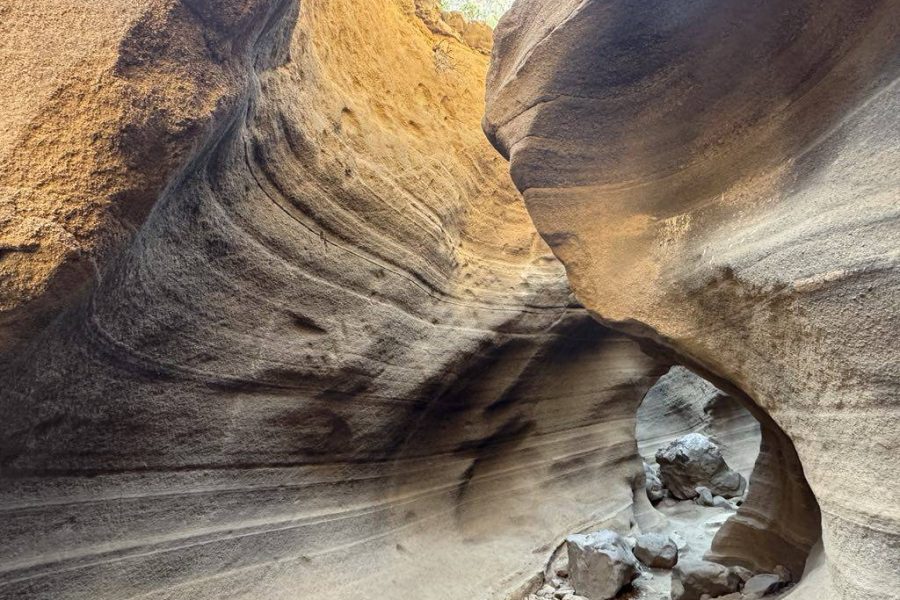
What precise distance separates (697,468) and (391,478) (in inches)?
149

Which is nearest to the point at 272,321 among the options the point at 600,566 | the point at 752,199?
the point at 752,199

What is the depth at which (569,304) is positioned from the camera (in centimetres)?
493

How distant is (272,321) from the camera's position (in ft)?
10.1

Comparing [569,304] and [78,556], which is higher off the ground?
[569,304]

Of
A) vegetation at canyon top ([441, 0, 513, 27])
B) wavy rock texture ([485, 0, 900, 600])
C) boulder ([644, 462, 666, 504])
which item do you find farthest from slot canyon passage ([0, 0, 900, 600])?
vegetation at canyon top ([441, 0, 513, 27])

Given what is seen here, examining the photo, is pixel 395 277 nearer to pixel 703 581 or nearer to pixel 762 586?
pixel 703 581

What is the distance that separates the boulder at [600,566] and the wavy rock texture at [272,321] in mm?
360

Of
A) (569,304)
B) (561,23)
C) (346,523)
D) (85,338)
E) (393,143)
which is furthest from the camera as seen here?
(569,304)

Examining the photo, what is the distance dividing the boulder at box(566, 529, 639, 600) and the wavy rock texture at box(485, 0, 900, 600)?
0.72 m

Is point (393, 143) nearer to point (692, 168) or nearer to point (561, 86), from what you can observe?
point (561, 86)

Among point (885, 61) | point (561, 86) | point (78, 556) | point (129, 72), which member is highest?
point (885, 61)

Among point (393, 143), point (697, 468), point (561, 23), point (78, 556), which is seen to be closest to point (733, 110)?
point (561, 23)

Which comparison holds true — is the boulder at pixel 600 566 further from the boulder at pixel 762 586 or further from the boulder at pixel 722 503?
the boulder at pixel 722 503

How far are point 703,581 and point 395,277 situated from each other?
2501 mm
